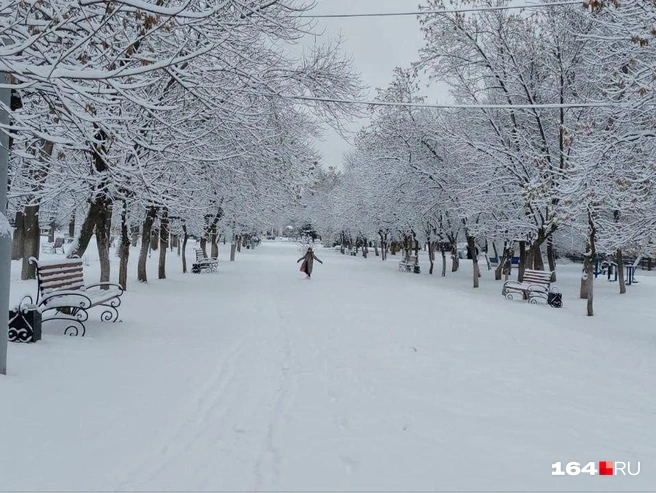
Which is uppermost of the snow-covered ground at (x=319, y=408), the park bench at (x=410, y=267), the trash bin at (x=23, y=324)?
the trash bin at (x=23, y=324)

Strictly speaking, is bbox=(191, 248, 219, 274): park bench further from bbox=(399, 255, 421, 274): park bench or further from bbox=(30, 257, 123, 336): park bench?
bbox=(30, 257, 123, 336): park bench

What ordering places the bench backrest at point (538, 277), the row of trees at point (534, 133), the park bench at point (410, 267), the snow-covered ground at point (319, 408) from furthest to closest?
the park bench at point (410, 267)
the bench backrest at point (538, 277)
the row of trees at point (534, 133)
the snow-covered ground at point (319, 408)

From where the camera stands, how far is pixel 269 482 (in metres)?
3.45

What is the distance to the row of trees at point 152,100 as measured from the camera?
4.65 metres

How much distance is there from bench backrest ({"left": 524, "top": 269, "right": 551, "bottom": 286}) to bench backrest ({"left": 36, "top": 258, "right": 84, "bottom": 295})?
1377 cm

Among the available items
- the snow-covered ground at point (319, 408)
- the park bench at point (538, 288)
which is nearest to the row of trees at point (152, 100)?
the snow-covered ground at point (319, 408)

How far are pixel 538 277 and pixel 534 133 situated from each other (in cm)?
565

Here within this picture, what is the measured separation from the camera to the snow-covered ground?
3.62 metres

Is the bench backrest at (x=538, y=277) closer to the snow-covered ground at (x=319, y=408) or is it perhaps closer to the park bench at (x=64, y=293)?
the snow-covered ground at (x=319, y=408)

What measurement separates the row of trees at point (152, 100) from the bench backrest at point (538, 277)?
8161 millimetres

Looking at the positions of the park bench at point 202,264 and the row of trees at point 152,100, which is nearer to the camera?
the row of trees at point 152,100

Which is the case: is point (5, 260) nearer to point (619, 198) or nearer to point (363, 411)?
point (363, 411)

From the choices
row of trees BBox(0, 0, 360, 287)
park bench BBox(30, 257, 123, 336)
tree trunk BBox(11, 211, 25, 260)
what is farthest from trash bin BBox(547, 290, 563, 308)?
tree trunk BBox(11, 211, 25, 260)
